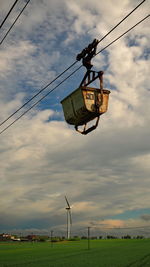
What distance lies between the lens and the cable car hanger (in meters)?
9.77

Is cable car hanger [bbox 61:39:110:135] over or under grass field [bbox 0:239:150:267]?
over

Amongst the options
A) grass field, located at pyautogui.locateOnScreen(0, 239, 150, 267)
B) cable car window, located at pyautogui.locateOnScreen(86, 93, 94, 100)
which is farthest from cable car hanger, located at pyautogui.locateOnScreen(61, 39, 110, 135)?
grass field, located at pyautogui.locateOnScreen(0, 239, 150, 267)

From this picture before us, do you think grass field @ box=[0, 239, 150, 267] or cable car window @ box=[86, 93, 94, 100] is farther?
grass field @ box=[0, 239, 150, 267]

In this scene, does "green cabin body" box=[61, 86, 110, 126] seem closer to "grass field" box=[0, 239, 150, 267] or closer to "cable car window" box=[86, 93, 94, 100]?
"cable car window" box=[86, 93, 94, 100]

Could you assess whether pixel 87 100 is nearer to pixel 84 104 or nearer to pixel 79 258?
pixel 84 104

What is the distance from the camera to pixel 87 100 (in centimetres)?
977

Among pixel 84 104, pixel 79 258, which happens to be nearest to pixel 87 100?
pixel 84 104

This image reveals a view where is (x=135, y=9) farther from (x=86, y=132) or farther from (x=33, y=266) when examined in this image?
(x=33, y=266)

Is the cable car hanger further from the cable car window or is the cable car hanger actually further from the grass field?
the grass field

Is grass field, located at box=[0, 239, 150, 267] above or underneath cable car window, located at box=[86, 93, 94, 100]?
underneath

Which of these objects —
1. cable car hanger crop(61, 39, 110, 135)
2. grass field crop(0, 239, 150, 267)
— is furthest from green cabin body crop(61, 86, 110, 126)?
grass field crop(0, 239, 150, 267)

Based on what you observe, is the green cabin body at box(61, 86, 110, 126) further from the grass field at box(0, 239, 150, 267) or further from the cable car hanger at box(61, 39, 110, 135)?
the grass field at box(0, 239, 150, 267)

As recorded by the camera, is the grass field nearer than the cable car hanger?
No

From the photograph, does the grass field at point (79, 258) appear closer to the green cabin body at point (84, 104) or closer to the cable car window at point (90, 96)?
the green cabin body at point (84, 104)
